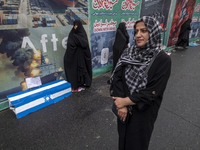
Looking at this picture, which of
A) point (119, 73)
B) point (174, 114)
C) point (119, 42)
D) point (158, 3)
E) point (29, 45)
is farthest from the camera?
point (158, 3)

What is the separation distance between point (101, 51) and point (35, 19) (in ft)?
7.24

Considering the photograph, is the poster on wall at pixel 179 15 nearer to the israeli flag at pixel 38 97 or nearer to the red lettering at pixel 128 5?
the red lettering at pixel 128 5

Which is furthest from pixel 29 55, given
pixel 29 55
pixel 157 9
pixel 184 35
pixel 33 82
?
pixel 184 35

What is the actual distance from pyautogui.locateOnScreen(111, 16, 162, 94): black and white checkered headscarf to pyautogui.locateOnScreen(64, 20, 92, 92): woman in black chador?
7.13 ft

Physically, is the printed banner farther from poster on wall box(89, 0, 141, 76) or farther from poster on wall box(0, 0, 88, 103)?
poster on wall box(89, 0, 141, 76)

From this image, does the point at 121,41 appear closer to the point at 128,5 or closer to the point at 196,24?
the point at 128,5

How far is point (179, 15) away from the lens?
788 cm

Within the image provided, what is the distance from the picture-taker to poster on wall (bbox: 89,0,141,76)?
388 centimetres

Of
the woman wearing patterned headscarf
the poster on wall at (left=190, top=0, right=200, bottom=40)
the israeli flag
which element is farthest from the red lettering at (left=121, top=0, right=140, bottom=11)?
the poster on wall at (left=190, top=0, right=200, bottom=40)

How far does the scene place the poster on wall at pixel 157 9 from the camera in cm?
537

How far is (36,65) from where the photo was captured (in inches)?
119

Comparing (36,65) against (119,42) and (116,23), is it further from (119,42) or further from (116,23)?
(116,23)

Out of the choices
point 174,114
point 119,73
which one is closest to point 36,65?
point 119,73

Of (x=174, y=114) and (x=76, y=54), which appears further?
(x=76, y=54)
